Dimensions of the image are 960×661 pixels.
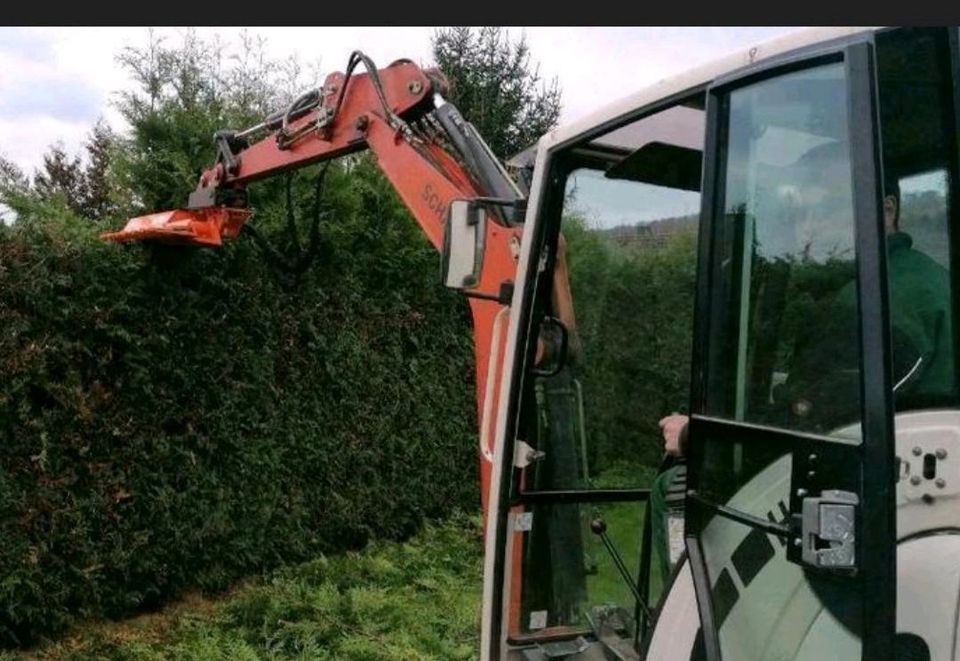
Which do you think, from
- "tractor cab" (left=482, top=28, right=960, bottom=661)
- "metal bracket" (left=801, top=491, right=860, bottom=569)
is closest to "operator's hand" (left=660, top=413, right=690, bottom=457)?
"tractor cab" (left=482, top=28, right=960, bottom=661)

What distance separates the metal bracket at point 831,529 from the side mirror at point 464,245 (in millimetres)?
1568

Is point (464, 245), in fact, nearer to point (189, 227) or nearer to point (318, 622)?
point (189, 227)

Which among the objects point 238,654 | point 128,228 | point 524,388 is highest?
point 128,228

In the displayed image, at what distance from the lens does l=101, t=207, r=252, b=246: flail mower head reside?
209 inches

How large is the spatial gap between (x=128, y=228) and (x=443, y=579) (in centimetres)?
316

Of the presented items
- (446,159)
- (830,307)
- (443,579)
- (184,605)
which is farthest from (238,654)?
(830,307)

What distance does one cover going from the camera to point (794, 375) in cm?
199

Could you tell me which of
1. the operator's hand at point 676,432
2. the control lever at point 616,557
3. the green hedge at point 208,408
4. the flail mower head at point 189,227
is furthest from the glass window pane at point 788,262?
the green hedge at point 208,408

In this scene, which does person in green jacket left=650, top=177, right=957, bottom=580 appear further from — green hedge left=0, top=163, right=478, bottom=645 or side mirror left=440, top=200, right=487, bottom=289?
green hedge left=0, top=163, right=478, bottom=645

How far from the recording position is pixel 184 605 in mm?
5867

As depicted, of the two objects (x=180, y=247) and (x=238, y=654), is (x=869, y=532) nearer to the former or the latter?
(x=238, y=654)

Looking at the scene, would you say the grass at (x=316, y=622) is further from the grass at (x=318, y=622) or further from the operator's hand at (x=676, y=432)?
the operator's hand at (x=676, y=432)

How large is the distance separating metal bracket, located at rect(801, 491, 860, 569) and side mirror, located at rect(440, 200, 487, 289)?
5.14 ft

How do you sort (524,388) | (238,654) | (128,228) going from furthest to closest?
(128,228), (238,654), (524,388)
